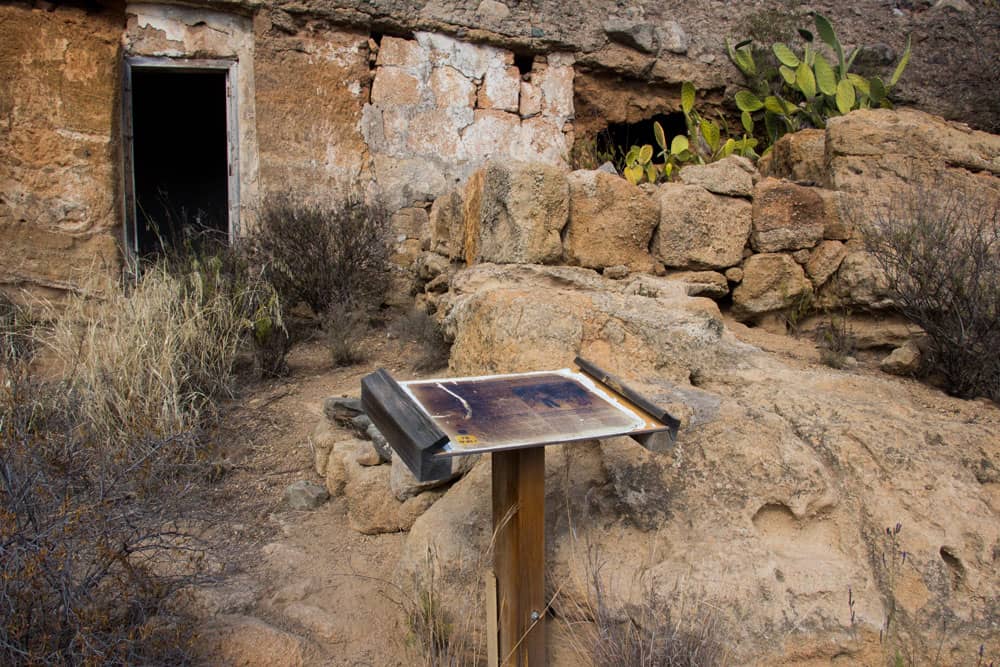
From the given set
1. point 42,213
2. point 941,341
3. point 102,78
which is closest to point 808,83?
point 941,341

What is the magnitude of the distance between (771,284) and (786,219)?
1.28 ft

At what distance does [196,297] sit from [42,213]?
1.90m

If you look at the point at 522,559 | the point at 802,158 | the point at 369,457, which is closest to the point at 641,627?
the point at 522,559

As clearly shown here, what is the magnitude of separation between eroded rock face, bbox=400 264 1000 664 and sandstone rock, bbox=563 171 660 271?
3.18 ft

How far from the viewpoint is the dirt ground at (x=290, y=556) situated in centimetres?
271

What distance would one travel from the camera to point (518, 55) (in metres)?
7.16

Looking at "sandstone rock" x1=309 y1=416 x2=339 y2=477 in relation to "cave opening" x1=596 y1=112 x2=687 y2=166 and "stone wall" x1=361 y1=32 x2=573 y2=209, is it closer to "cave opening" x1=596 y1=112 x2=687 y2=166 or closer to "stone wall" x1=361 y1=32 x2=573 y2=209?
"stone wall" x1=361 y1=32 x2=573 y2=209

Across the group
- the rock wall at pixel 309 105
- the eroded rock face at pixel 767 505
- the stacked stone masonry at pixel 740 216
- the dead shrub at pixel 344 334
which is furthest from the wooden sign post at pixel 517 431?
the rock wall at pixel 309 105

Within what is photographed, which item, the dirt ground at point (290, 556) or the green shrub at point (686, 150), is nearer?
the dirt ground at point (290, 556)

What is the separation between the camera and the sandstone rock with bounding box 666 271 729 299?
4602mm

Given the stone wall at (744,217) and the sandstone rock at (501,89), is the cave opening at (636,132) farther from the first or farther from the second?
the stone wall at (744,217)

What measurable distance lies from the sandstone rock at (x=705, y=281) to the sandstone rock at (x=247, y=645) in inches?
112

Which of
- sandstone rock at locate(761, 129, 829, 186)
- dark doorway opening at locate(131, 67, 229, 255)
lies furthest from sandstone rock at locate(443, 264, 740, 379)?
dark doorway opening at locate(131, 67, 229, 255)

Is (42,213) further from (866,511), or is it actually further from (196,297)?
(866,511)
